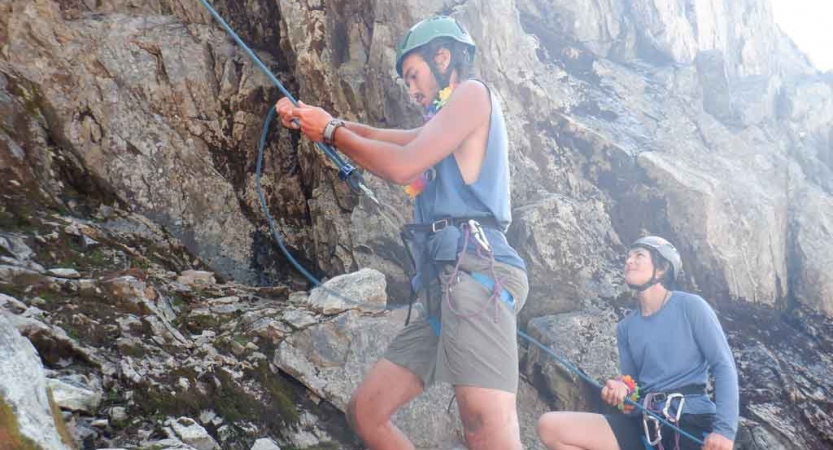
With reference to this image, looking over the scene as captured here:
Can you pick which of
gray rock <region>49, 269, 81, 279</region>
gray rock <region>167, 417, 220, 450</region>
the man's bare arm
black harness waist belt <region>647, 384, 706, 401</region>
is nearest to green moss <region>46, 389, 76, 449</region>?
gray rock <region>167, 417, 220, 450</region>

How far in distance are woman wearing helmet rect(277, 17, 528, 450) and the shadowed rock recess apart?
6.75 ft

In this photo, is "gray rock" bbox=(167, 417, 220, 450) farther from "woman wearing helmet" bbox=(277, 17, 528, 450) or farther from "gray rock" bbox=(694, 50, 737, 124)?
"gray rock" bbox=(694, 50, 737, 124)

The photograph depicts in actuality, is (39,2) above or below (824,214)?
above

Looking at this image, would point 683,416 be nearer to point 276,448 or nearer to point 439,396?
point 439,396

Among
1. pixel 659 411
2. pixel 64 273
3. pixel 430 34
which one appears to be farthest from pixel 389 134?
pixel 64 273

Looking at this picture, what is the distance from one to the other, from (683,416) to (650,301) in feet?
4.23

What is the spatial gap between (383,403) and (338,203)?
19.9 ft

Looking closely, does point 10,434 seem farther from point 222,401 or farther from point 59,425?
point 222,401

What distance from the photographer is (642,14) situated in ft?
44.5

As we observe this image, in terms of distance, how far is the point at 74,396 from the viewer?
420cm

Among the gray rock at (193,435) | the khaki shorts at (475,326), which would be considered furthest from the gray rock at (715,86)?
the gray rock at (193,435)

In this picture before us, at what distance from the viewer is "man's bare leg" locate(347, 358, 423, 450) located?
408cm

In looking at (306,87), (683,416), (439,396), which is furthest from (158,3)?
(683,416)

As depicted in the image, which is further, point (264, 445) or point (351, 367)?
point (351, 367)
